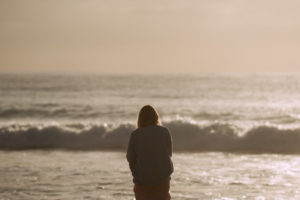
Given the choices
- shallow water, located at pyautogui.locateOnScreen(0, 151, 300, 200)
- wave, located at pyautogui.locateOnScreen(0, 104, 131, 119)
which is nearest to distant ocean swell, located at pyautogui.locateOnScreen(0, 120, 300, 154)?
shallow water, located at pyautogui.locateOnScreen(0, 151, 300, 200)

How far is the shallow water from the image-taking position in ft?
39.2

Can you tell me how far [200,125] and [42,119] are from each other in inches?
365

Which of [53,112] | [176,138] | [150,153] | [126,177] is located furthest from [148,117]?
[53,112]

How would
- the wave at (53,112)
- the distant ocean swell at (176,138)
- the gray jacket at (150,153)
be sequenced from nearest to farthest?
1. the gray jacket at (150,153)
2. the distant ocean swell at (176,138)
3. the wave at (53,112)

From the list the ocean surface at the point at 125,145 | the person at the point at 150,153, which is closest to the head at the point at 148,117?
the person at the point at 150,153

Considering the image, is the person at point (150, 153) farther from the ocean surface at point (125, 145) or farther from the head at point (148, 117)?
the ocean surface at point (125, 145)

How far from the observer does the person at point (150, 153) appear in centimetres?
736

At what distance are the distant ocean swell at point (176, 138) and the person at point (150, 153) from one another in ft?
42.1

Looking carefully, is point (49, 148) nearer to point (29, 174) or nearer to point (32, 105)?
point (29, 174)

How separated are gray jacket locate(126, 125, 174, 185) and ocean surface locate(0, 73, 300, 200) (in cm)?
443

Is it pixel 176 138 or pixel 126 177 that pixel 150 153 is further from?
pixel 176 138

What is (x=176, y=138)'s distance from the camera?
2264 centimetres

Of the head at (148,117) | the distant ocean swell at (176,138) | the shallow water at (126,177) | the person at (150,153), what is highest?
the head at (148,117)

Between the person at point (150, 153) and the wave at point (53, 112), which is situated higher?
the wave at point (53, 112)
